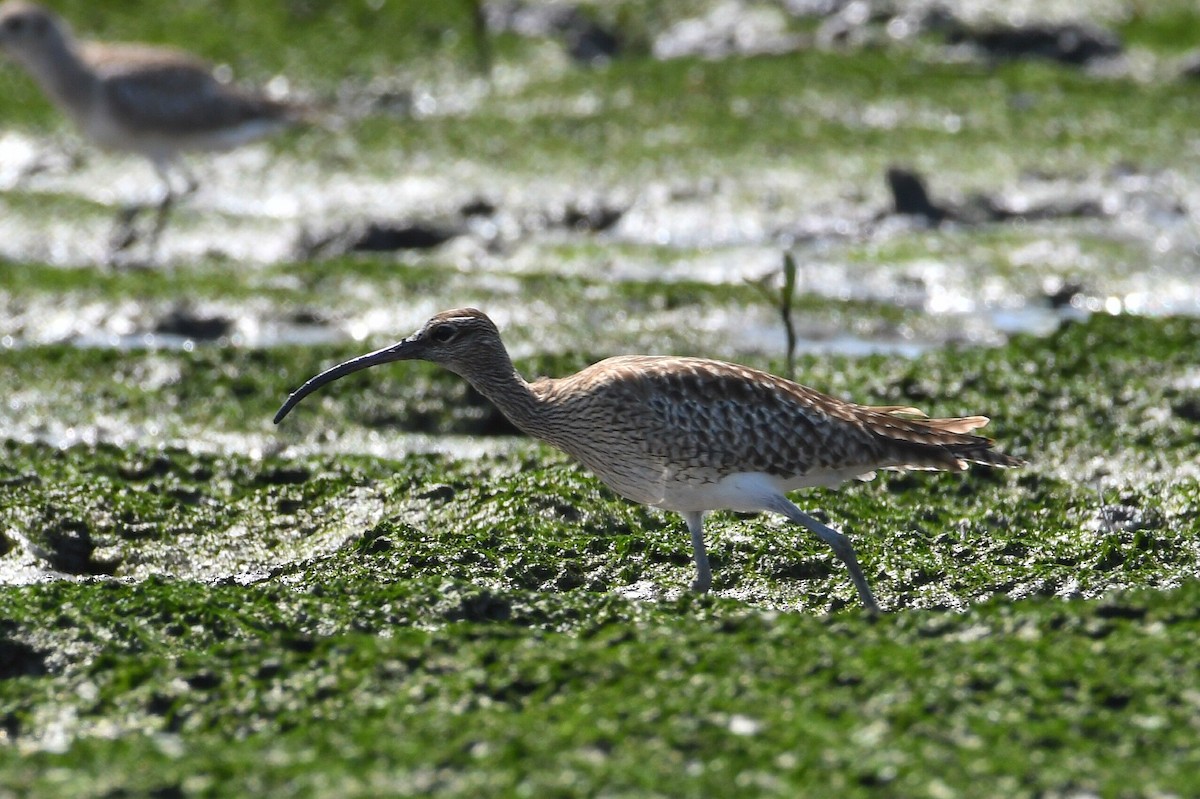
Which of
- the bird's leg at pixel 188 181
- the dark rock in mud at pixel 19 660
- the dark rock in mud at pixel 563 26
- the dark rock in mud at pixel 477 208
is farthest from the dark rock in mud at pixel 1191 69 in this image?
the dark rock in mud at pixel 19 660

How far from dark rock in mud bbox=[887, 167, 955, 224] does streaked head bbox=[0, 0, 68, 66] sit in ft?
28.9

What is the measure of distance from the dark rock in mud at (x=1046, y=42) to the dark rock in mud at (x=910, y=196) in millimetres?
5776

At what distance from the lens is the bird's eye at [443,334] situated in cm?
865

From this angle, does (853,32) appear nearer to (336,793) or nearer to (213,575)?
(213,575)

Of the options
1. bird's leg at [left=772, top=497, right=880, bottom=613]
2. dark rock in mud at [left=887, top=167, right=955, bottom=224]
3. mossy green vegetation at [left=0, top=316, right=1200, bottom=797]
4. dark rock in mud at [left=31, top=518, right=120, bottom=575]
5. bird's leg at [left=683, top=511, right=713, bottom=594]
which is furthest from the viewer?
dark rock in mud at [left=887, top=167, right=955, bottom=224]

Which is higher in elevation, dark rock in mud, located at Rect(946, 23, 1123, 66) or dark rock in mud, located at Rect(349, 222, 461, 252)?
dark rock in mud, located at Rect(946, 23, 1123, 66)

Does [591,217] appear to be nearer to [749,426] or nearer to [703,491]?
[749,426]

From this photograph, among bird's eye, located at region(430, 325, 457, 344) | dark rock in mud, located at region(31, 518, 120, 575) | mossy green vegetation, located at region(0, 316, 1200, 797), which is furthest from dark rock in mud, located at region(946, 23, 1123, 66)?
dark rock in mud, located at region(31, 518, 120, 575)

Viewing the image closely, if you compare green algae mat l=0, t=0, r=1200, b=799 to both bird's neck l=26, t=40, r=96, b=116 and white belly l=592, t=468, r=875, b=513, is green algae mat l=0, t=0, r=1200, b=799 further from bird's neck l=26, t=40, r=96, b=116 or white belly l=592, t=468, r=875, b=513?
bird's neck l=26, t=40, r=96, b=116

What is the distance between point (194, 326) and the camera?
13.9 meters

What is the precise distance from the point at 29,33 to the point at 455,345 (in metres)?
11.8

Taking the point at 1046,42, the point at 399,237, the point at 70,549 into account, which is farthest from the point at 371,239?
the point at 1046,42

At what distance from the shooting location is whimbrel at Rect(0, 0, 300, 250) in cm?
1798

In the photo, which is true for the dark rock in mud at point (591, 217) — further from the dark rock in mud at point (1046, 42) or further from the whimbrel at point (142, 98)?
the dark rock in mud at point (1046, 42)
